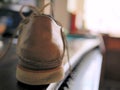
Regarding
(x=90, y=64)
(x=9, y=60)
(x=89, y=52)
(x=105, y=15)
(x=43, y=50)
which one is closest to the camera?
(x=43, y=50)

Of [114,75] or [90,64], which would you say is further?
[114,75]

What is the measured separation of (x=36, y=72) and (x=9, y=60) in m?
0.25

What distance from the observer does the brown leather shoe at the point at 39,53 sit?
0.48m

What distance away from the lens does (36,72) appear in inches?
18.9

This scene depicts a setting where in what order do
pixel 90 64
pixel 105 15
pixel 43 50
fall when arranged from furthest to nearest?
pixel 105 15
pixel 90 64
pixel 43 50

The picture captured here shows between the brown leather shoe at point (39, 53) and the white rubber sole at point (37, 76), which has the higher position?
the brown leather shoe at point (39, 53)

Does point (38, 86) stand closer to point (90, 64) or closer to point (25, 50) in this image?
point (25, 50)

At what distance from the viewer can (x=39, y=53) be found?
472 millimetres

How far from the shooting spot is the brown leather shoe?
475mm

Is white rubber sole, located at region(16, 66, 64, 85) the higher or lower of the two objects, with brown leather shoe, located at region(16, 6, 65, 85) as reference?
lower

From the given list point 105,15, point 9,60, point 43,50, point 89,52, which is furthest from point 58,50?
point 105,15

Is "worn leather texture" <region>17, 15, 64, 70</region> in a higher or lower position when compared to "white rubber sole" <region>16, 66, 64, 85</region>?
higher

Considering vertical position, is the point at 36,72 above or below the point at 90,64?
above

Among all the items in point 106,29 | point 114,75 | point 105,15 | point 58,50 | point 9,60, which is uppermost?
point 58,50
